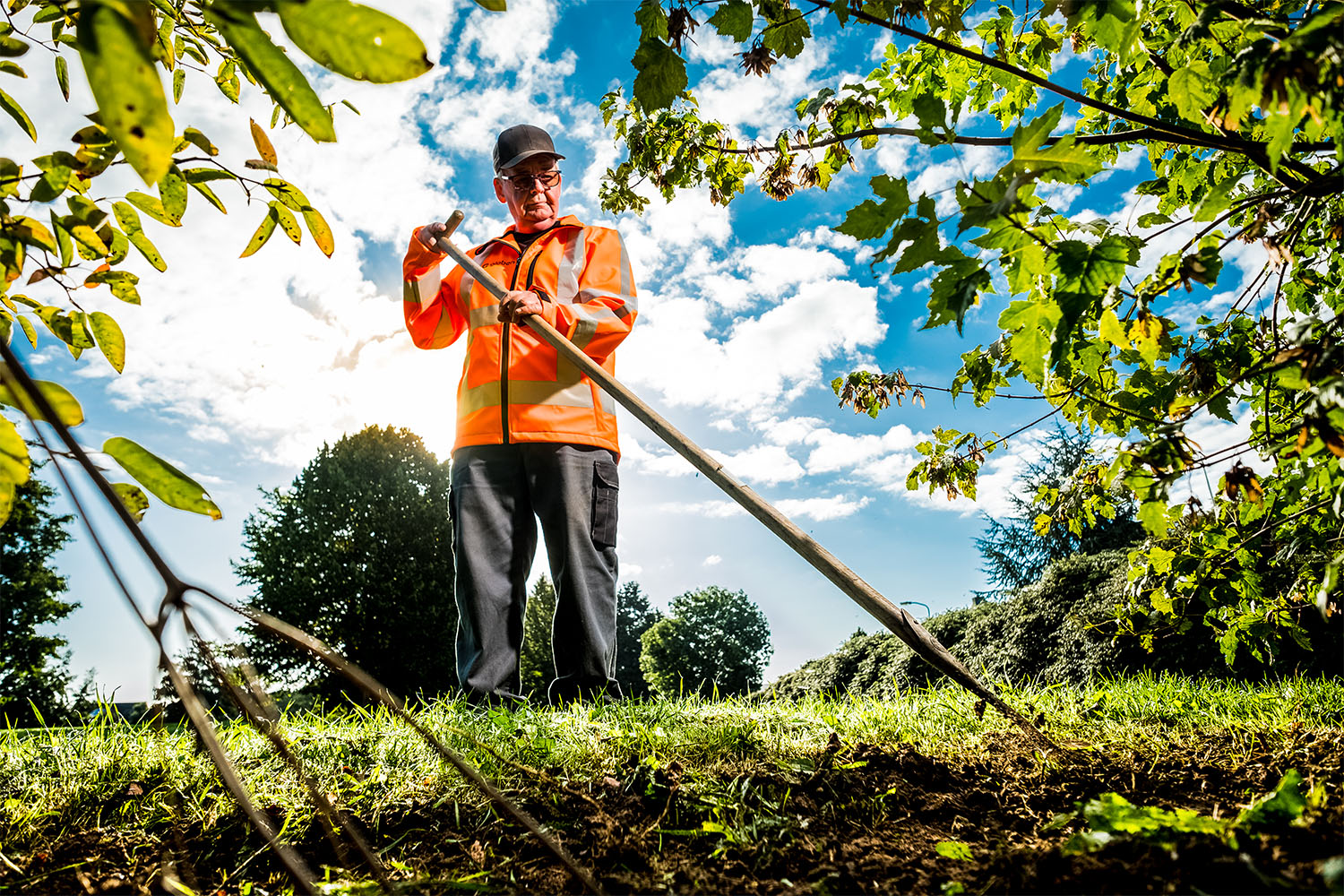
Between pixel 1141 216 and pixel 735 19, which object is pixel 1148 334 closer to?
pixel 1141 216

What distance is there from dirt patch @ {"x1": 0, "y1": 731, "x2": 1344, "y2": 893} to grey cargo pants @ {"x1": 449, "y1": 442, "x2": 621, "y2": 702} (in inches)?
64.9

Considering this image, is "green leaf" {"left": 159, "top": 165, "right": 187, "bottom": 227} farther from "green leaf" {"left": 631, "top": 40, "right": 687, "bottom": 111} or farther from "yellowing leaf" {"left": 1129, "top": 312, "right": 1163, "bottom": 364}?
"yellowing leaf" {"left": 1129, "top": 312, "right": 1163, "bottom": 364}

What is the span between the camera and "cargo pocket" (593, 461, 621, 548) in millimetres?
3881

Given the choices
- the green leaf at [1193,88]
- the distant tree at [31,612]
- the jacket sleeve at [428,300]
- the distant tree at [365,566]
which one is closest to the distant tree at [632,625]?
the distant tree at [365,566]

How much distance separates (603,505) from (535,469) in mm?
407

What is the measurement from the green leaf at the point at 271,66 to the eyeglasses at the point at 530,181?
3978 mm

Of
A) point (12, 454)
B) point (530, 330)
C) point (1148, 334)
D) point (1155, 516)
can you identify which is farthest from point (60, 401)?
point (530, 330)

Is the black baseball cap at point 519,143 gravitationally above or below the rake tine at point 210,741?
above

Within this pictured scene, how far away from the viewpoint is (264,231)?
1239 mm

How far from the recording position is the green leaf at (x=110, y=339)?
1.28 meters

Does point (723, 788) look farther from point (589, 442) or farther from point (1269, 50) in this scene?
point (589, 442)

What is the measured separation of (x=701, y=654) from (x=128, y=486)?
52.3ft

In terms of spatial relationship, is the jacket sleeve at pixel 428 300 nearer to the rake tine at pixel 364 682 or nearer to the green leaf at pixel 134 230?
the green leaf at pixel 134 230

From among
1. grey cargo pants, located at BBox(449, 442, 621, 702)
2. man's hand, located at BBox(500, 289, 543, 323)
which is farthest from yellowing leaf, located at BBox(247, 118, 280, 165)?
grey cargo pants, located at BBox(449, 442, 621, 702)
